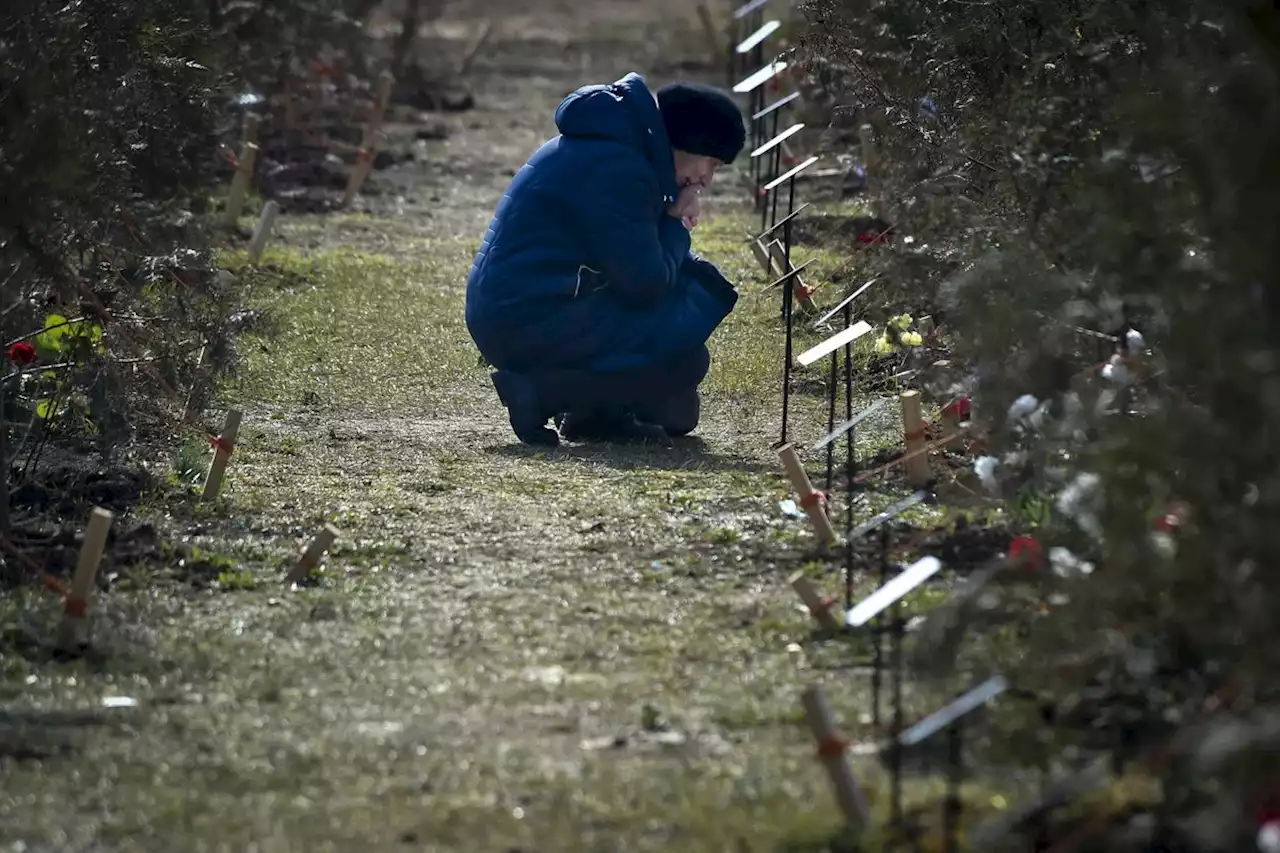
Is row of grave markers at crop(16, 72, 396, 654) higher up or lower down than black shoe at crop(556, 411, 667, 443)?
higher up

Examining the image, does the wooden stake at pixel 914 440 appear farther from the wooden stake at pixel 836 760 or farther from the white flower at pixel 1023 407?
the wooden stake at pixel 836 760

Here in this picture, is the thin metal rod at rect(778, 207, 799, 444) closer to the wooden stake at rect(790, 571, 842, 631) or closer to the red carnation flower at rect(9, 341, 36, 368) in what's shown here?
the wooden stake at rect(790, 571, 842, 631)

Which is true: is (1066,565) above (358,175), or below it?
above

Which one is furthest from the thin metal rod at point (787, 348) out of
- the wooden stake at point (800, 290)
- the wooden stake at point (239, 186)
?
the wooden stake at point (239, 186)

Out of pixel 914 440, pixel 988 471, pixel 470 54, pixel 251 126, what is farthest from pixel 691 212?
pixel 470 54

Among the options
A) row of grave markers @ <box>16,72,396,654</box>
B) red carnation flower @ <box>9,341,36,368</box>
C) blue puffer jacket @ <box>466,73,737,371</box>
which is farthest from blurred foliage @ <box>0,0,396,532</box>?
blue puffer jacket @ <box>466,73,737,371</box>

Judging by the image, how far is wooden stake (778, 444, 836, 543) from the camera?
268 inches

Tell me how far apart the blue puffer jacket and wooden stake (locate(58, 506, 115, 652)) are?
9.94 ft

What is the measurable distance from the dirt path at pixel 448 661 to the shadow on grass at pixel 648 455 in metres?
0.02

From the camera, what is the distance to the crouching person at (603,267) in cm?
860

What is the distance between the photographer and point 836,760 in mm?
4344

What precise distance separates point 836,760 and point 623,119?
4647 millimetres

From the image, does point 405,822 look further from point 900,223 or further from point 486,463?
point 900,223

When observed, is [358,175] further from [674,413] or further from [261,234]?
[674,413]
